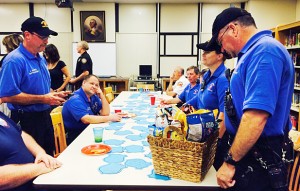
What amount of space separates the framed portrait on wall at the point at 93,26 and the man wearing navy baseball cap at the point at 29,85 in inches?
210

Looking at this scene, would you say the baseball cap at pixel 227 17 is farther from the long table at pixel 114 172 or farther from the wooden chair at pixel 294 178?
the wooden chair at pixel 294 178

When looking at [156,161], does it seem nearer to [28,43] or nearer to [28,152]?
[28,152]

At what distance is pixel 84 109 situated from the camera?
252cm

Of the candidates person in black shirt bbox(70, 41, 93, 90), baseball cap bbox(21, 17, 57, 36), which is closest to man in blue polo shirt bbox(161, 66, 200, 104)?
baseball cap bbox(21, 17, 57, 36)

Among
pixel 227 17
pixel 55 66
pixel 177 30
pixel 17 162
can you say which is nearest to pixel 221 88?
pixel 227 17

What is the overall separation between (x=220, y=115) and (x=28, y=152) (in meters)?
1.27

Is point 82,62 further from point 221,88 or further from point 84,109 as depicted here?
point 221,88

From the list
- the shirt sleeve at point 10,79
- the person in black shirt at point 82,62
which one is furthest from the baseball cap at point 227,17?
the person in black shirt at point 82,62

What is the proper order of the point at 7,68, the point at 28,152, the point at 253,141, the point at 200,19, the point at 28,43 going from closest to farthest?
the point at 253,141 < the point at 28,152 < the point at 7,68 < the point at 28,43 < the point at 200,19

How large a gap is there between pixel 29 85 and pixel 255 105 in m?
1.99

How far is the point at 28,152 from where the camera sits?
1.55 meters

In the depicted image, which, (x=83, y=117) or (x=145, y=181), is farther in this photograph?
(x=83, y=117)

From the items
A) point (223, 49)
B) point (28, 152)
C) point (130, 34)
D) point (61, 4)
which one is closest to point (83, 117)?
point (28, 152)

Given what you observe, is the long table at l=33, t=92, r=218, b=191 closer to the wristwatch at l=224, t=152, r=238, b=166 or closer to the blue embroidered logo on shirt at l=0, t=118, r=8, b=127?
the wristwatch at l=224, t=152, r=238, b=166
